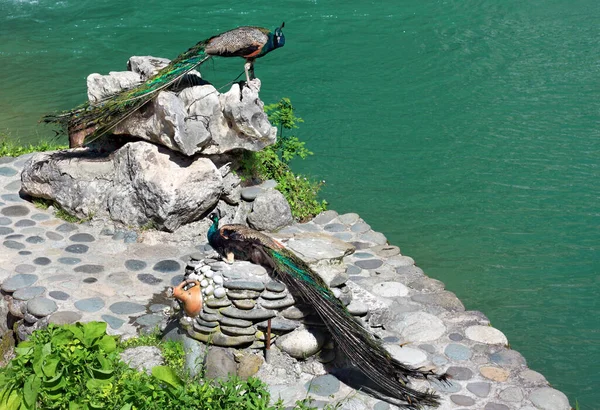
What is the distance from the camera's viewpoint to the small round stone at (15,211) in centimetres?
900

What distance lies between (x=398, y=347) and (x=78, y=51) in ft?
34.0

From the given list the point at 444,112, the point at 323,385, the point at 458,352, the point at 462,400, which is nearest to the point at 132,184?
the point at 323,385

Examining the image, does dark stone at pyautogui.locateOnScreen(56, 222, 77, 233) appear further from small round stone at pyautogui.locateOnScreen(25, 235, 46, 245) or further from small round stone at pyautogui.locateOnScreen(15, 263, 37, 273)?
small round stone at pyautogui.locateOnScreen(15, 263, 37, 273)

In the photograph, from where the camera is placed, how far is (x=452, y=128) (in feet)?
40.6

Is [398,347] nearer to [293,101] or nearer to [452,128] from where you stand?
[452,128]

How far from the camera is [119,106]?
8609 mm

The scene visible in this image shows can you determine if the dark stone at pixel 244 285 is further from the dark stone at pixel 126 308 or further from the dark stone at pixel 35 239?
the dark stone at pixel 35 239

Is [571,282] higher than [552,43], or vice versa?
[552,43]

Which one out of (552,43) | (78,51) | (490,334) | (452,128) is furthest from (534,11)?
(490,334)

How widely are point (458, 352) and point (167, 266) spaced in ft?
9.53

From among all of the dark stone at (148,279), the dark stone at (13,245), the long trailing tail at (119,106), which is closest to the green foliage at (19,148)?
the long trailing tail at (119,106)

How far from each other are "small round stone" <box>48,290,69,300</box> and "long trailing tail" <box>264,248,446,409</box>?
2061 mm

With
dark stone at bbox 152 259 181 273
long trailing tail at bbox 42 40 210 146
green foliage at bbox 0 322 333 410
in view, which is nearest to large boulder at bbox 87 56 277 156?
long trailing tail at bbox 42 40 210 146

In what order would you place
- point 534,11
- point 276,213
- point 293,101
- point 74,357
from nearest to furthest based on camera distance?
point 74,357 → point 276,213 → point 293,101 → point 534,11
